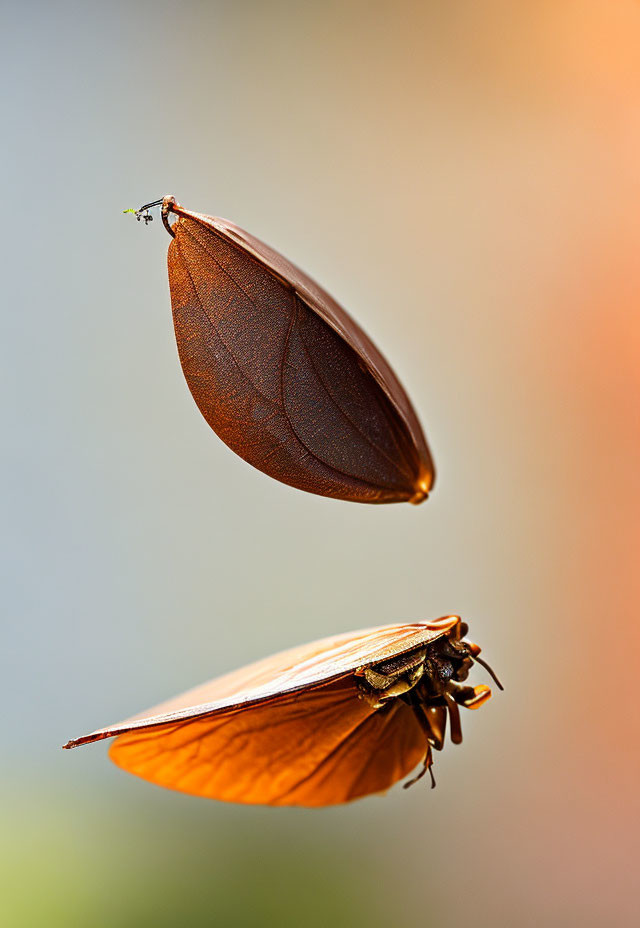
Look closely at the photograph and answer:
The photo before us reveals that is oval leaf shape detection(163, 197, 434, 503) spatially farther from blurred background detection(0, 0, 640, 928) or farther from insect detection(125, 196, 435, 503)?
blurred background detection(0, 0, 640, 928)

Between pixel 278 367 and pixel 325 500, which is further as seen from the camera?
pixel 325 500

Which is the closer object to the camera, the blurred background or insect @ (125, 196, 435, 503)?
insect @ (125, 196, 435, 503)

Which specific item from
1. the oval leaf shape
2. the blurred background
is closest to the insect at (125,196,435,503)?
the oval leaf shape

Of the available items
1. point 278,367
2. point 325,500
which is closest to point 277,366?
point 278,367

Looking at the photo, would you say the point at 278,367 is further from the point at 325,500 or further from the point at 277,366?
the point at 325,500

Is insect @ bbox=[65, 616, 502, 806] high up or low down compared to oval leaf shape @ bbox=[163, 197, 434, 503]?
down

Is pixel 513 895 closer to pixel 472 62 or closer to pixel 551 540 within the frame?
pixel 551 540

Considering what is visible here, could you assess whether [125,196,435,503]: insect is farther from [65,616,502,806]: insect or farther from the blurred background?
the blurred background
